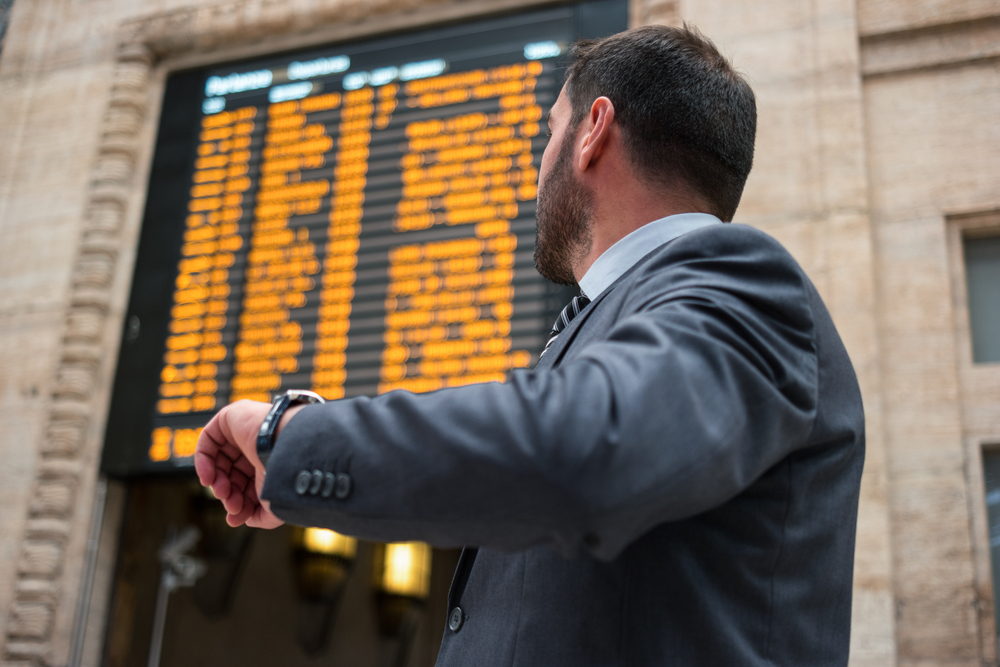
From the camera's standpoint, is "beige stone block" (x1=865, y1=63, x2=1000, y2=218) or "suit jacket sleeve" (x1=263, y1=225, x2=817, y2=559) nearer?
"suit jacket sleeve" (x1=263, y1=225, x2=817, y2=559)

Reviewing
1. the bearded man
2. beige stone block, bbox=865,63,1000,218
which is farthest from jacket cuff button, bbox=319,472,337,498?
beige stone block, bbox=865,63,1000,218

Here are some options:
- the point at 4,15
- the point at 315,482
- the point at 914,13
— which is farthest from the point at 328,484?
the point at 4,15

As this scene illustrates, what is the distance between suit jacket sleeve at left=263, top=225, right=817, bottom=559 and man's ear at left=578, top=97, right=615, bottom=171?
452 millimetres

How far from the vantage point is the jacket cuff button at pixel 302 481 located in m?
0.81

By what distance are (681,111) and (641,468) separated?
682 millimetres

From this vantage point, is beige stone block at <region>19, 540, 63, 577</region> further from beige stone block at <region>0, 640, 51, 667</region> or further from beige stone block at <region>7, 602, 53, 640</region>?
beige stone block at <region>0, 640, 51, 667</region>

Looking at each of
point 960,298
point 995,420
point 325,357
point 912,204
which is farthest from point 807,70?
point 325,357

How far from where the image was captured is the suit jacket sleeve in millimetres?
707

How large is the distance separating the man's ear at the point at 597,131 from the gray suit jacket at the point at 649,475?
1.01ft

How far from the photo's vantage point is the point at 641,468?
0.70 meters

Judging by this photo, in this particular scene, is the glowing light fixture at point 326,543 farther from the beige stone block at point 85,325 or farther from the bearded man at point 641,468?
the bearded man at point 641,468

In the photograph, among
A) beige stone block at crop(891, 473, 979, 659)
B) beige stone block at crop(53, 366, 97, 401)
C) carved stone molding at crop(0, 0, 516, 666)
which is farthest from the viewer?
beige stone block at crop(53, 366, 97, 401)

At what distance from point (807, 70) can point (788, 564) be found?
9.22ft

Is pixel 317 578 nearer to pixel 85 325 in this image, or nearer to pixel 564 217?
pixel 85 325
